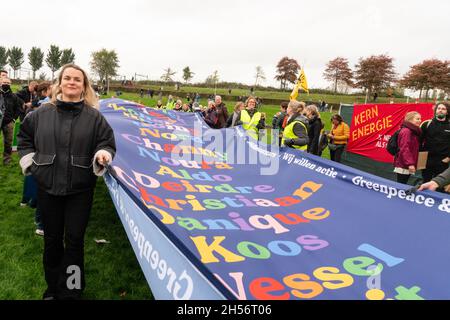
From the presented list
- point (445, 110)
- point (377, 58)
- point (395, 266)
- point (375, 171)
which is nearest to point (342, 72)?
point (377, 58)

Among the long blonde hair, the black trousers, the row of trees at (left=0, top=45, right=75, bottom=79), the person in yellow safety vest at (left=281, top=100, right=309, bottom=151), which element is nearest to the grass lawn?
the black trousers

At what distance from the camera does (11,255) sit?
4188 mm

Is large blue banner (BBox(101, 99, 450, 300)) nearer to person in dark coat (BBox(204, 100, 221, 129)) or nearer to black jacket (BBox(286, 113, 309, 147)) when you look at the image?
black jacket (BBox(286, 113, 309, 147))

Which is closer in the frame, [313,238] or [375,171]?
[313,238]

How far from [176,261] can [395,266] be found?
1721 mm

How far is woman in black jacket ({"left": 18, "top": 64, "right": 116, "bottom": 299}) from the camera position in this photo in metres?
2.89

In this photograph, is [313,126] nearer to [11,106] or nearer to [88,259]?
[88,259]

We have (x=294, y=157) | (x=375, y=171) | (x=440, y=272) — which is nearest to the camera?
(x=440, y=272)

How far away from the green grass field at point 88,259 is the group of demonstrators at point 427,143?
4839mm

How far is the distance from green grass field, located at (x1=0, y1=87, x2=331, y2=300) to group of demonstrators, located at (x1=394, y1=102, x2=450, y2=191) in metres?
4.84

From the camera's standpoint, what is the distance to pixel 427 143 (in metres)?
6.20

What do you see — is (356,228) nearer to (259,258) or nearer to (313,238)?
(313,238)

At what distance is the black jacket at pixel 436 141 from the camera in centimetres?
601
